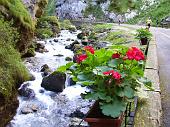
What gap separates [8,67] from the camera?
482 inches

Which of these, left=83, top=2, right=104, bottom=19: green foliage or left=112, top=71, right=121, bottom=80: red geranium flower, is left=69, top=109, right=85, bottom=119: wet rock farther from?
left=83, top=2, right=104, bottom=19: green foliage

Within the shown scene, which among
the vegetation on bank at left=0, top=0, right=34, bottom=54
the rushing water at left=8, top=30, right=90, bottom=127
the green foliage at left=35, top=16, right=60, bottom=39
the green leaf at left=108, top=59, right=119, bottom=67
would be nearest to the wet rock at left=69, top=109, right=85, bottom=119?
the rushing water at left=8, top=30, right=90, bottom=127

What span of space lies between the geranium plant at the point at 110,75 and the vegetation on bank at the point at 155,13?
4848 cm

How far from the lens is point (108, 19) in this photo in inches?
2662

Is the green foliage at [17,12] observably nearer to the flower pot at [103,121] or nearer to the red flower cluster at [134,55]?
the red flower cluster at [134,55]

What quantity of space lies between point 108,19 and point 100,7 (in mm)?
4577

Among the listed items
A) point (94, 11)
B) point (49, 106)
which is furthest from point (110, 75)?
point (94, 11)

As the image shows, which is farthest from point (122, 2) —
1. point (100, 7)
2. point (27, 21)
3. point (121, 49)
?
point (121, 49)

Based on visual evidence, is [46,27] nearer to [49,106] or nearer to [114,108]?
[49,106]

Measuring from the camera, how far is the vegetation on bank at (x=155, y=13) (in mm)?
55188

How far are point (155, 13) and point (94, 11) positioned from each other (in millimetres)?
15782

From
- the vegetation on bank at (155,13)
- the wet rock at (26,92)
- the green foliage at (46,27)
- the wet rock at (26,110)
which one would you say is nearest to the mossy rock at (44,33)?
the green foliage at (46,27)

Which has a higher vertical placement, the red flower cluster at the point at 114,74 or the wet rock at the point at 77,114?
the red flower cluster at the point at 114,74

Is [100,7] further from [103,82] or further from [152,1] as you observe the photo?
[103,82]
